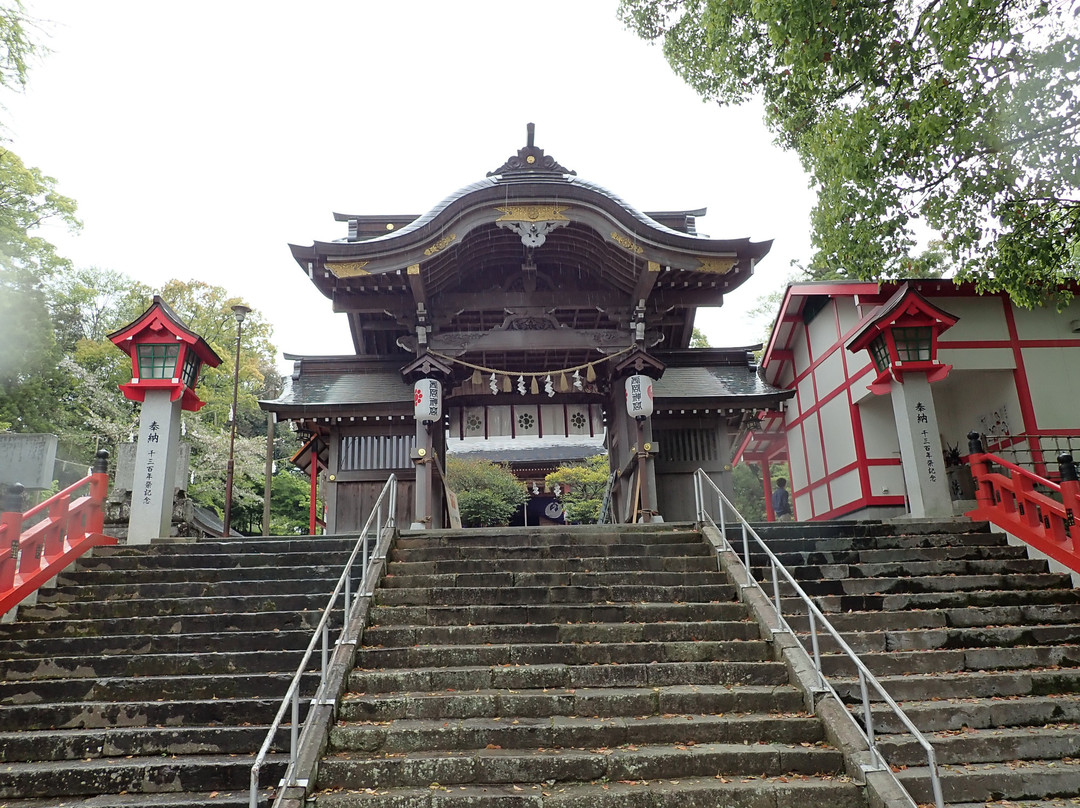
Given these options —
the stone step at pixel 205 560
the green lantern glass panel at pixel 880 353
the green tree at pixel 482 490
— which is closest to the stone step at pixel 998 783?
the stone step at pixel 205 560

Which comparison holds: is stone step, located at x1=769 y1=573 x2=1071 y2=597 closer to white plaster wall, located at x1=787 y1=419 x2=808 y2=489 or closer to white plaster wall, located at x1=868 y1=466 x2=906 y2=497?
white plaster wall, located at x1=868 y1=466 x2=906 y2=497

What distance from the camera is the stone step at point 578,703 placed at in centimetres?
546

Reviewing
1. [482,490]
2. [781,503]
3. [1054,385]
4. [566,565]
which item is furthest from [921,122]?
[781,503]

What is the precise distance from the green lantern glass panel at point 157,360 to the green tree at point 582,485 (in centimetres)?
1264

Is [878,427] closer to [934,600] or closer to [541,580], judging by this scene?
[934,600]

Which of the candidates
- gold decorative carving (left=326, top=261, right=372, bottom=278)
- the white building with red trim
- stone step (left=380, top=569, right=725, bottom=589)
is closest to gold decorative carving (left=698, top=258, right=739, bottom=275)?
the white building with red trim

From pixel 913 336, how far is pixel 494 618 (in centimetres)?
705

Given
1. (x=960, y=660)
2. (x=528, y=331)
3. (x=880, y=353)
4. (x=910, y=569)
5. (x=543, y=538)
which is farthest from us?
(x=528, y=331)

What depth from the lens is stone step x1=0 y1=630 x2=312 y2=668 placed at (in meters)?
6.39

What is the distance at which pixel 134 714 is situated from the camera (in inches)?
219

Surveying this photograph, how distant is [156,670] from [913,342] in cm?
981

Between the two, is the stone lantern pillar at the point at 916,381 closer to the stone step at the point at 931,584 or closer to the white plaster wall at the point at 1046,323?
the stone step at the point at 931,584

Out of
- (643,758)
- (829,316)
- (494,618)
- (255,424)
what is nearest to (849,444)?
(829,316)

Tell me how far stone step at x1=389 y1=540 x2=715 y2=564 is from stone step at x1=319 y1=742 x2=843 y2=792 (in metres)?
3.16
